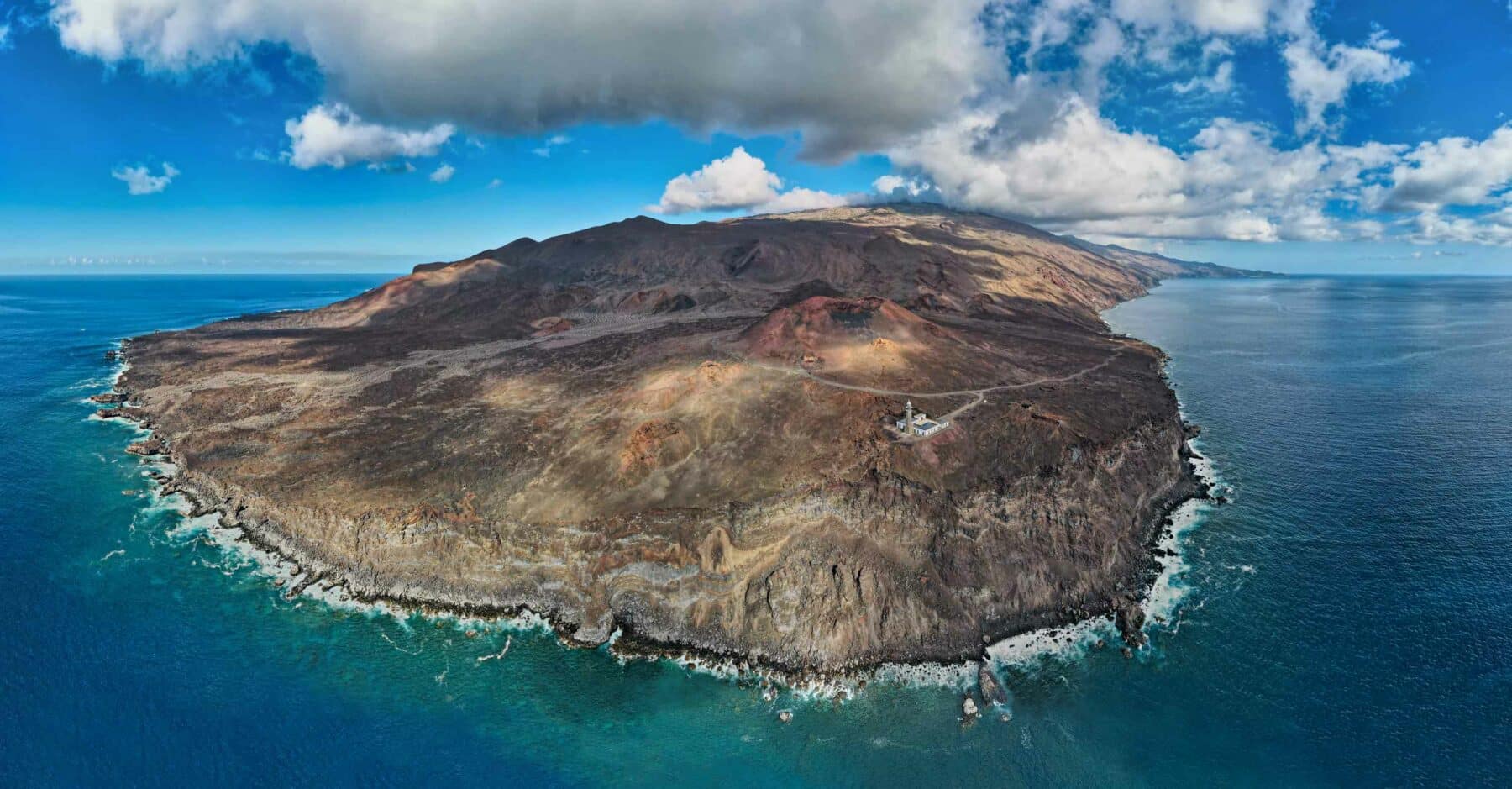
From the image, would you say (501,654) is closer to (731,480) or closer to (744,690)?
(744,690)

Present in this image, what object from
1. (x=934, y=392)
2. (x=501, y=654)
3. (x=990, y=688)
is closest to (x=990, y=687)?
(x=990, y=688)

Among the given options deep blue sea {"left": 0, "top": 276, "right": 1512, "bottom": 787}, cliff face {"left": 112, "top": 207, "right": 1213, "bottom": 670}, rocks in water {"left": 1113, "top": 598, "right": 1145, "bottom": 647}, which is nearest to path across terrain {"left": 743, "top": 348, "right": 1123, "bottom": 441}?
cliff face {"left": 112, "top": 207, "right": 1213, "bottom": 670}

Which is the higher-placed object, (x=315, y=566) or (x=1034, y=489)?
(x=1034, y=489)

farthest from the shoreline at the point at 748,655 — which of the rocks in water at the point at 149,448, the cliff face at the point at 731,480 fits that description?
the rocks in water at the point at 149,448

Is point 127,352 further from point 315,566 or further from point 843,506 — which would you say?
point 843,506

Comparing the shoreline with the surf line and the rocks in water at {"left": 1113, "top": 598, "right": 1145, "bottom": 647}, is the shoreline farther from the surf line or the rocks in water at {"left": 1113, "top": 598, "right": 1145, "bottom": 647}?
the surf line

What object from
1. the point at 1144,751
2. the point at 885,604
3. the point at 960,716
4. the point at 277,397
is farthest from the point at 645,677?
the point at 277,397
